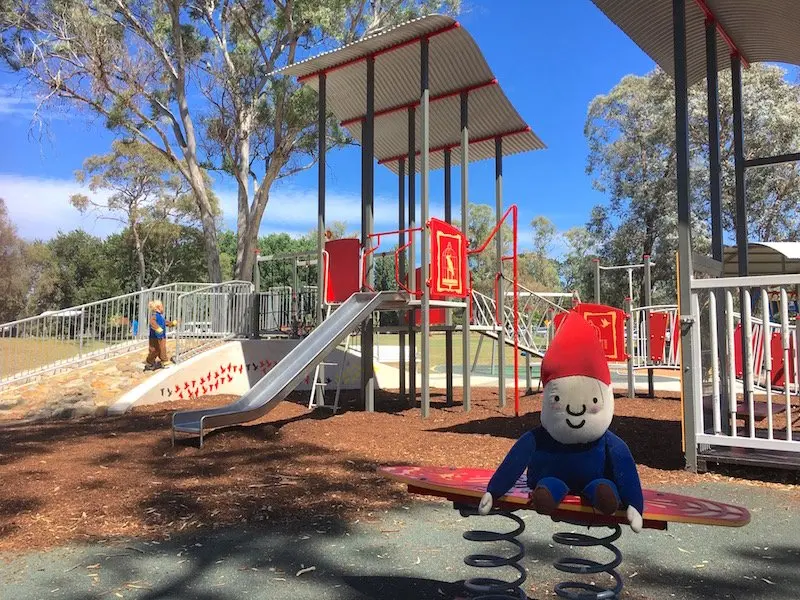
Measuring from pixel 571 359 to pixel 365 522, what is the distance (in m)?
2.33

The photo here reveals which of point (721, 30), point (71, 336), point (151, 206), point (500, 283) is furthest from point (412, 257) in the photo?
point (151, 206)

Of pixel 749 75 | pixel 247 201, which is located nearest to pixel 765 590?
pixel 247 201

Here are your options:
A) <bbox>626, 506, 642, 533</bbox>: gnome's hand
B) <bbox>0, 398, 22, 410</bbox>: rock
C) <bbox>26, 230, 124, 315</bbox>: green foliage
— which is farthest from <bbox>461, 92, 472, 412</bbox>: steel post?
<bbox>26, 230, 124, 315</bbox>: green foliage

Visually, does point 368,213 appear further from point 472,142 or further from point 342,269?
Answer: point 472,142

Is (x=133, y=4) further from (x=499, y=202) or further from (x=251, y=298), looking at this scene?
(x=499, y=202)

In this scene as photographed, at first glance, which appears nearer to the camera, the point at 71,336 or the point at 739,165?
the point at 739,165

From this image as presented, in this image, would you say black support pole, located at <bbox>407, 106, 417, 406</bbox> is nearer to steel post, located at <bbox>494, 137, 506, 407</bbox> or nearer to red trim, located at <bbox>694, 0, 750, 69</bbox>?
steel post, located at <bbox>494, 137, 506, 407</bbox>

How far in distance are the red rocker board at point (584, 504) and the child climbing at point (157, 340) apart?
9.92m

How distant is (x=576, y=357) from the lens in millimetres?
2643

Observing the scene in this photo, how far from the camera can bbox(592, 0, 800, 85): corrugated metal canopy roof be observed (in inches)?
267

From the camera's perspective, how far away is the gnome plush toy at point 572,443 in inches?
98.1

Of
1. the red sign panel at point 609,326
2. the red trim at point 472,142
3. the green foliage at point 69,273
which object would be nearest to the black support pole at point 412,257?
the red trim at point 472,142

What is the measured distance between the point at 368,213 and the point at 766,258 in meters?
6.76

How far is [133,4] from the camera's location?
19594mm
